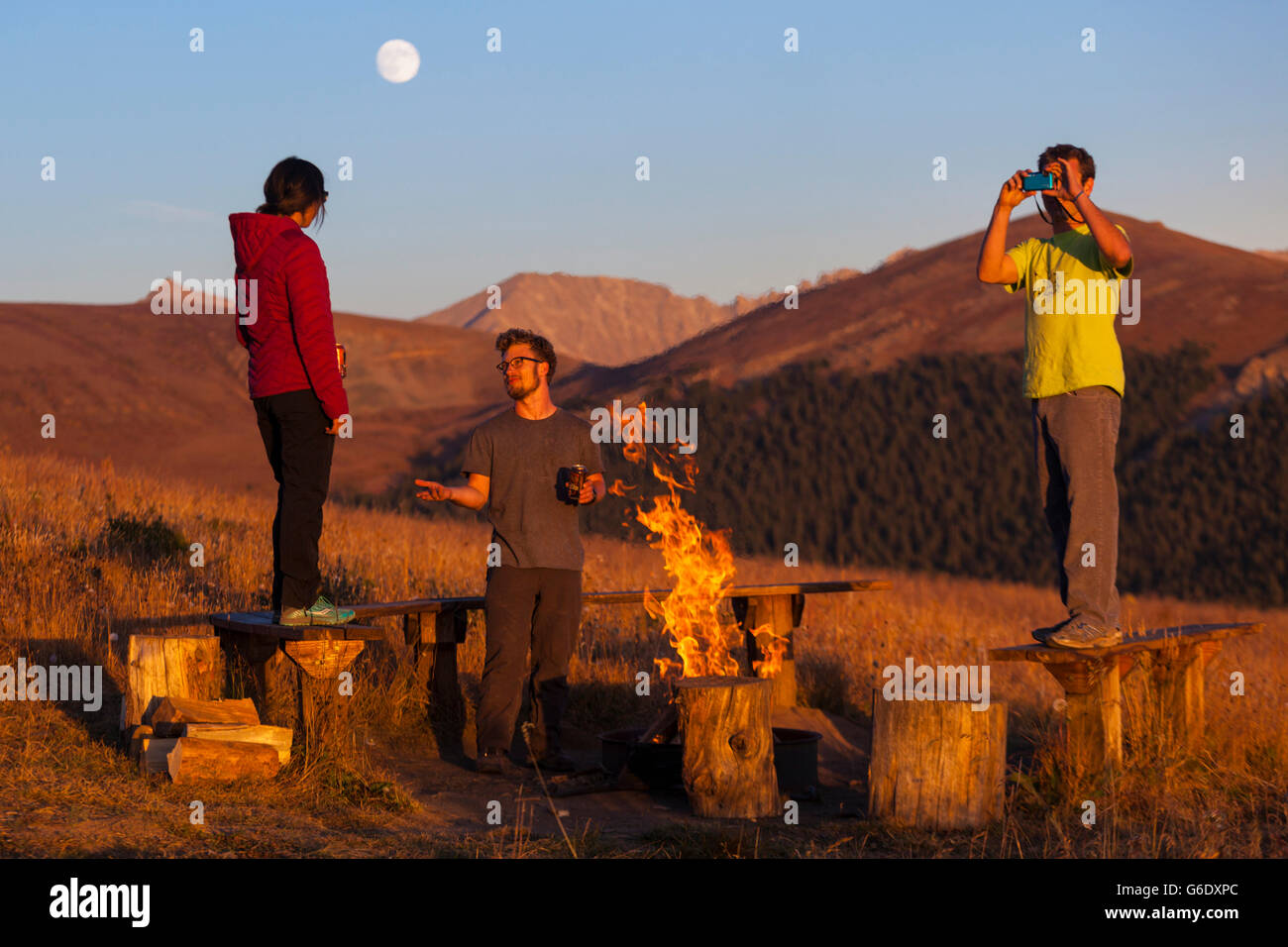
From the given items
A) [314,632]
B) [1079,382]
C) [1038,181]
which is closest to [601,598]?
[314,632]

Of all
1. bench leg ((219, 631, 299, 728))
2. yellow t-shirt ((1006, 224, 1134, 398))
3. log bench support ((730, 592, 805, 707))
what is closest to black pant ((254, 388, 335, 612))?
bench leg ((219, 631, 299, 728))

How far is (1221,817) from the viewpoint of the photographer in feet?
20.7

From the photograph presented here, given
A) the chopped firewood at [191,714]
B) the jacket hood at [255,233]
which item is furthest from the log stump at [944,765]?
the jacket hood at [255,233]

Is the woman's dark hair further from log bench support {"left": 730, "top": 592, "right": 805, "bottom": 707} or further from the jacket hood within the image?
log bench support {"left": 730, "top": 592, "right": 805, "bottom": 707}

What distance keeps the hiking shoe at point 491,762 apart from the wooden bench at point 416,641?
3.43 feet

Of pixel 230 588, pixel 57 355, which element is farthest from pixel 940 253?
pixel 230 588

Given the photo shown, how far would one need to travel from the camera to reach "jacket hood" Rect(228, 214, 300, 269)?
673cm

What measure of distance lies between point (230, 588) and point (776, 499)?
30.2 metres

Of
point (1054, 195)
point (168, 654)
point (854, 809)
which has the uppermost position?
point (1054, 195)

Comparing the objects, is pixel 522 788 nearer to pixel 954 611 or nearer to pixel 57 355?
pixel 954 611

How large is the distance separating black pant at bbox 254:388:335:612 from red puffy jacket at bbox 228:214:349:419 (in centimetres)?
7

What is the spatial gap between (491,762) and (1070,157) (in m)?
4.55

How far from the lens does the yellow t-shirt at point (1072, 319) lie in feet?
21.0

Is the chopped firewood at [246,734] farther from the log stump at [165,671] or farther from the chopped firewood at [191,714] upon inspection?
the log stump at [165,671]
